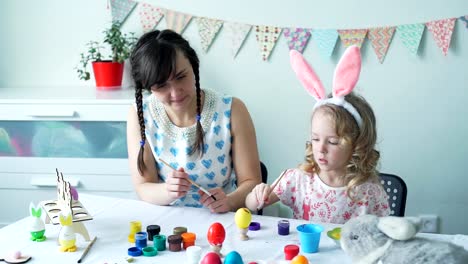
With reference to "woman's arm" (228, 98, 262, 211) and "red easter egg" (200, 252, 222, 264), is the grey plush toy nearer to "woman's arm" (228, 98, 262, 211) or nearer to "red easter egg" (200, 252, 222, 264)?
"red easter egg" (200, 252, 222, 264)

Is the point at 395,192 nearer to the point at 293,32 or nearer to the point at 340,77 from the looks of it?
the point at 340,77

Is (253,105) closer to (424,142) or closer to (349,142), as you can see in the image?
(424,142)

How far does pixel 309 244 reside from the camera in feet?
3.94

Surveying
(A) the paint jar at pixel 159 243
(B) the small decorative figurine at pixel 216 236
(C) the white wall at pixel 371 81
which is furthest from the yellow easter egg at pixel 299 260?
(C) the white wall at pixel 371 81

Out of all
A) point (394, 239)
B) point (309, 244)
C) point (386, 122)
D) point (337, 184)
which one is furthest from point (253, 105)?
point (394, 239)

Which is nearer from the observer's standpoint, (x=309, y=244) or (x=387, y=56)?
(x=309, y=244)

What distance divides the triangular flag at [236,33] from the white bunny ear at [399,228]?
164cm

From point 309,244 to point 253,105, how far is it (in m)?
1.41

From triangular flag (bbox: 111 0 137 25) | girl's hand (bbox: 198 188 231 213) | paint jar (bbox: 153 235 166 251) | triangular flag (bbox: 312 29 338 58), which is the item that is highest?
triangular flag (bbox: 111 0 137 25)

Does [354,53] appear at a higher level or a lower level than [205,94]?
higher

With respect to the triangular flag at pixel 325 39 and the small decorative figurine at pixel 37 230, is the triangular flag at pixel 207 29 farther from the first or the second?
the small decorative figurine at pixel 37 230

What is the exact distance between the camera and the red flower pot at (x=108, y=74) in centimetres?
257

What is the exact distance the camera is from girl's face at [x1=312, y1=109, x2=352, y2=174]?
148cm

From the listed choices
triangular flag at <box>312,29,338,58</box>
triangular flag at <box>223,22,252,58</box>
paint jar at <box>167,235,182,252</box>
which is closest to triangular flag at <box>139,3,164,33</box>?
triangular flag at <box>223,22,252,58</box>
